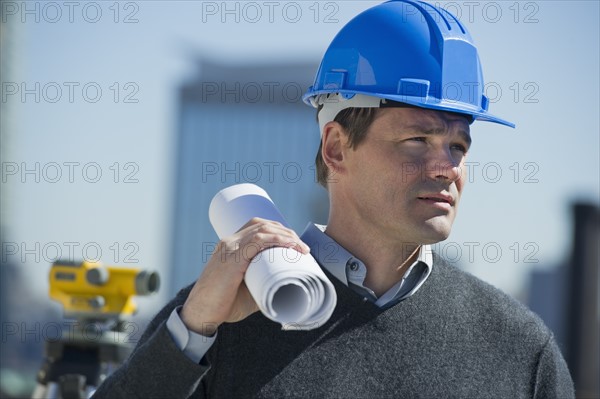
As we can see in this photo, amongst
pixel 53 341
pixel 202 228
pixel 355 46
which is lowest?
pixel 202 228

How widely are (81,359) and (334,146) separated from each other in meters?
2.08

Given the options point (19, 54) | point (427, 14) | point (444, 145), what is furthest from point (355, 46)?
point (19, 54)

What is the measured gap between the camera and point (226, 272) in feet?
9.37

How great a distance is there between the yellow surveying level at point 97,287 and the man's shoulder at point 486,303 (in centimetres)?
192

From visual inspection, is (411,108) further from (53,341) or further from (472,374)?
(53,341)

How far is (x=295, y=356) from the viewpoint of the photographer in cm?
313

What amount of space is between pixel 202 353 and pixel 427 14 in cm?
149

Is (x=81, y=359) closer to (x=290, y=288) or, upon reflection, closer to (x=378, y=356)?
(x=378, y=356)

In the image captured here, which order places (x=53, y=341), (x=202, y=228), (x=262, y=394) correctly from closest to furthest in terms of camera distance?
(x=262, y=394)
(x=53, y=341)
(x=202, y=228)

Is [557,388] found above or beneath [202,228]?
above

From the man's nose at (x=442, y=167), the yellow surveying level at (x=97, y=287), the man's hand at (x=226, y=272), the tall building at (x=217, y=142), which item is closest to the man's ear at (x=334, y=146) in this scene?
the man's nose at (x=442, y=167)

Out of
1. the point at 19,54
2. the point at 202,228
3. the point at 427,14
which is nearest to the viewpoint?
the point at 427,14

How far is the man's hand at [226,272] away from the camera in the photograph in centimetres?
284

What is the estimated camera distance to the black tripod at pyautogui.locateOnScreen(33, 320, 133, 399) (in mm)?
4809
